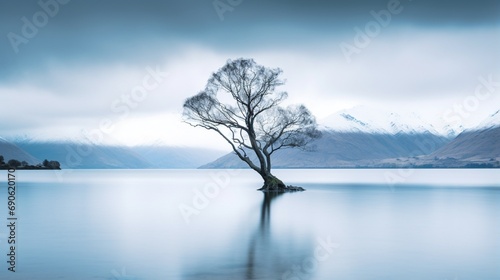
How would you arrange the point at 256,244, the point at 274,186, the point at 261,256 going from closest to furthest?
the point at 261,256
the point at 256,244
the point at 274,186

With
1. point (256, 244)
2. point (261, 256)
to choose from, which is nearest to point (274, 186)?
point (256, 244)

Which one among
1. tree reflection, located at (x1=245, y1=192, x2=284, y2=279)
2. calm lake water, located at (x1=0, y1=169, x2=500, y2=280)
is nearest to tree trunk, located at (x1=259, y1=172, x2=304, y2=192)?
calm lake water, located at (x1=0, y1=169, x2=500, y2=280)

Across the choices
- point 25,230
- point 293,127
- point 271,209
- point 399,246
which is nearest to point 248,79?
point 293,127

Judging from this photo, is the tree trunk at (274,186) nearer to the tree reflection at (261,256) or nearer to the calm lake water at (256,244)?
the calm lake water at (256,244)

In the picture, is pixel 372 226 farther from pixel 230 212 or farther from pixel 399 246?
pixel 230 212

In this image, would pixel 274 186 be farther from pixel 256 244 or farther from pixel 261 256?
pixel 261 256

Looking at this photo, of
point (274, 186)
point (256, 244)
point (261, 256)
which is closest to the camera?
point (261, 256)

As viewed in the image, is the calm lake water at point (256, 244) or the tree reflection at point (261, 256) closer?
the tree reflection at point (261, 256)

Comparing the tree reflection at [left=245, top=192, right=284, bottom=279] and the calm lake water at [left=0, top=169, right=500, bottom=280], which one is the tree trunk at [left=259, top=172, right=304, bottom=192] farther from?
the tree reflection at [left=245, top=192, right=284, bottom=279]

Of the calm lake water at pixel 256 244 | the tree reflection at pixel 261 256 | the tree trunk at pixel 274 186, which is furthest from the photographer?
the tree trunk at pixel 274 186

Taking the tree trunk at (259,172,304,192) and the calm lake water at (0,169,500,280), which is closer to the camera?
the calm lake water at (0,169,500,280)

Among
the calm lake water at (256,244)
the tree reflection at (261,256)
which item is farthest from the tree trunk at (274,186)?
the tree reflection at (261,256)

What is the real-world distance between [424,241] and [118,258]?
45.5 feet

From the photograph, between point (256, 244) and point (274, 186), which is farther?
point (274, 186)
